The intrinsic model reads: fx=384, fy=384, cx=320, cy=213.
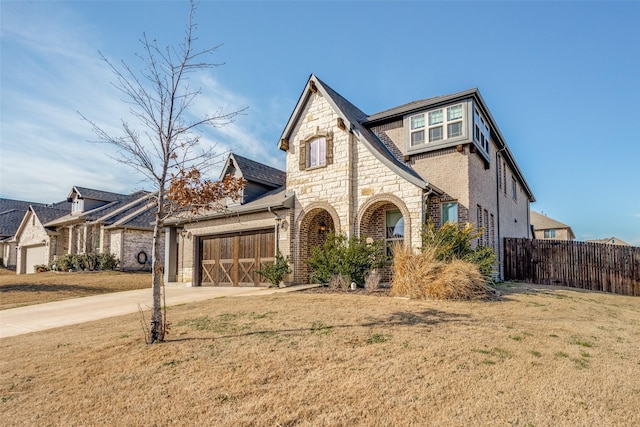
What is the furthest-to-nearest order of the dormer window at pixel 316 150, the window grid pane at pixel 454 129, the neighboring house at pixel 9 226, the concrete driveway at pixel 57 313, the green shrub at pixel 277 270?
the neighboring house at pixel 9 226 < the dormer window at pixel 316 150 < the green shrub at pixel 277 270 < the window grid pane at pixel 454 129 < the concrete driveway at pixel 57 313

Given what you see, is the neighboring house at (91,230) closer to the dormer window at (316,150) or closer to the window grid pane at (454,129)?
the dormer window at (316,150)

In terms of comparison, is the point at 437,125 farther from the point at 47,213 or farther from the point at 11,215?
the point at 11,215

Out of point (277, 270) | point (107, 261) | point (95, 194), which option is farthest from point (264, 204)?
point (95, 194)

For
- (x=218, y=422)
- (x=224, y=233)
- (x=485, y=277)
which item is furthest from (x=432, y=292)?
(x=224, y=233)

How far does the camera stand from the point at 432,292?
9297mm

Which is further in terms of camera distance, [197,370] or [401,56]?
[401,56]

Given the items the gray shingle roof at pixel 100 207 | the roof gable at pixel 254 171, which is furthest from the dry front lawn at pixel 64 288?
the roof gable at pixel 254 171

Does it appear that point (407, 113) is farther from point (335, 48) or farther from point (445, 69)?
point (335, 48)

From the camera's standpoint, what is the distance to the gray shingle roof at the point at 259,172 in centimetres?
1770

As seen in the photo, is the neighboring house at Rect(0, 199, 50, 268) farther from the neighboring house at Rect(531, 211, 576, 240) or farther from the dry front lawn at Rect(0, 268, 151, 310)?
the neighboring house at Rect(531, 211, 576, 240)

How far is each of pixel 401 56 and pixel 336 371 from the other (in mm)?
10246

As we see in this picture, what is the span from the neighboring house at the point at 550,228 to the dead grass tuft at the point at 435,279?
43.3 metres

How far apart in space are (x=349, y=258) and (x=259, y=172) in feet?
27.3

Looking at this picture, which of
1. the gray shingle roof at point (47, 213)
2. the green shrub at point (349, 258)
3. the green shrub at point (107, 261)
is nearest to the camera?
the green shrub at point (349, 258)
